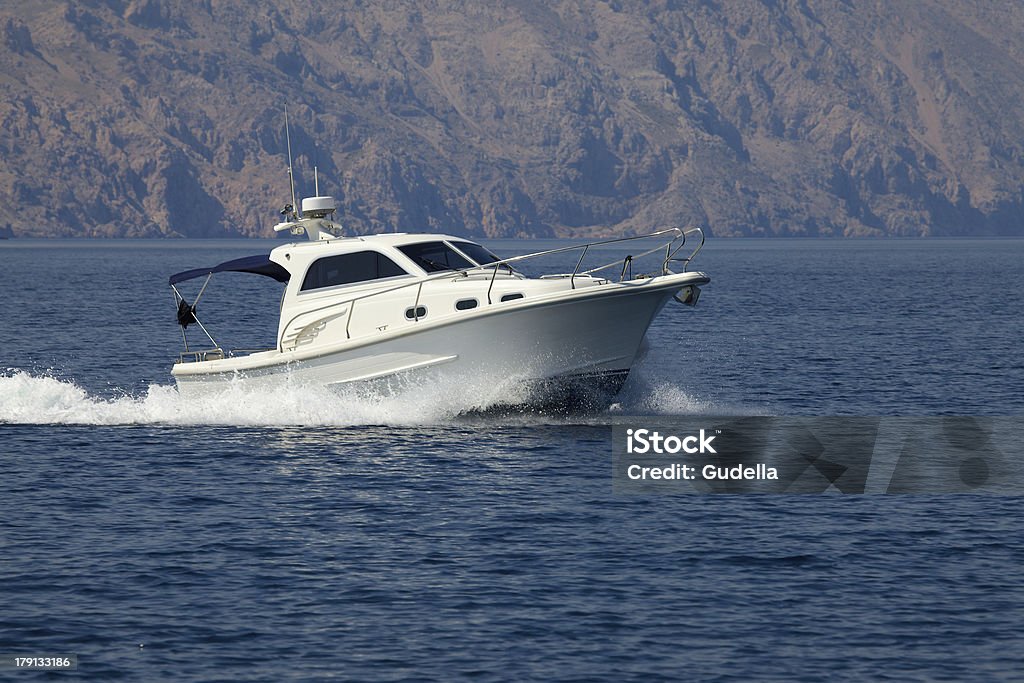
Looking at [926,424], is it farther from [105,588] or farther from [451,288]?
[105,588]

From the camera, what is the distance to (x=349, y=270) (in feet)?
87.8

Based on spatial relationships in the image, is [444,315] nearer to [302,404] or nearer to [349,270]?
[349,270]

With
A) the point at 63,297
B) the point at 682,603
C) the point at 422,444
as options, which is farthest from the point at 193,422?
the point at 63,297

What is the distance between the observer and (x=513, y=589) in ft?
55.1

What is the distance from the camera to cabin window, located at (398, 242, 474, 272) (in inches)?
1041

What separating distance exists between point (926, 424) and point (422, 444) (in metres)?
10.8

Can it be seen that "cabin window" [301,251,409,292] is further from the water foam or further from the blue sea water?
the blue sea water

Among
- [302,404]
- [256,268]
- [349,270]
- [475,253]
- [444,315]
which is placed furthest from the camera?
[256,268]

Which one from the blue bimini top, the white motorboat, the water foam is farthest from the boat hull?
the blue bimini top

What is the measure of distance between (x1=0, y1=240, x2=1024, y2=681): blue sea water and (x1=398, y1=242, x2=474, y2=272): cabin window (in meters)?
2.44

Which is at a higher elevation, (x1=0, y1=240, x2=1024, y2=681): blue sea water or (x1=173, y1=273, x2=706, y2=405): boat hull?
(x1=173, y1=273, x2=706, y2=405): boat hull
